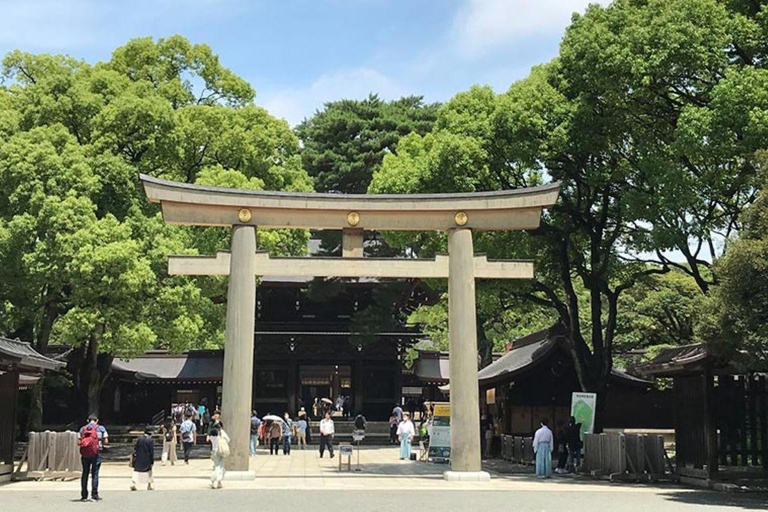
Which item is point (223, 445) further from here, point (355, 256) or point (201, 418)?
point (201, 418)

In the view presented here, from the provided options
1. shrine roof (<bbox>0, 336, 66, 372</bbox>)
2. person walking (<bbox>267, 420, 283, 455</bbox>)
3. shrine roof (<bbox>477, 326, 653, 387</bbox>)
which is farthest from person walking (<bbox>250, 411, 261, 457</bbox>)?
shrine roof (<bbox>0, 336, 66, 372</bbox>)

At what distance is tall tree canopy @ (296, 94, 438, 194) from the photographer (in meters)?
47.2

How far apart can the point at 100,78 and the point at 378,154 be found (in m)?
20.2

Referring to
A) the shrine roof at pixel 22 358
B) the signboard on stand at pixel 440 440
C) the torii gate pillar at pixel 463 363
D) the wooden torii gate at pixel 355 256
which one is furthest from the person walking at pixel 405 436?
the shrine roof at pixel 22 358

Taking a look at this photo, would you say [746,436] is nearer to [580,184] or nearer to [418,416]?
[580,184]

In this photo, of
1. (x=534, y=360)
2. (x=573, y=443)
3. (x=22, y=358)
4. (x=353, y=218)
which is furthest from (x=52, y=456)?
(x=534, y=360)

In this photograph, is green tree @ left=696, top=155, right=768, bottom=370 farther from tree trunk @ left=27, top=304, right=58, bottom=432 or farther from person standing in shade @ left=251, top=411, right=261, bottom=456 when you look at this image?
tree trunk @ left=27, top=304, right=58, bottom=432

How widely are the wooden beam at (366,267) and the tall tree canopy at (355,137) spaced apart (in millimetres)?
25727

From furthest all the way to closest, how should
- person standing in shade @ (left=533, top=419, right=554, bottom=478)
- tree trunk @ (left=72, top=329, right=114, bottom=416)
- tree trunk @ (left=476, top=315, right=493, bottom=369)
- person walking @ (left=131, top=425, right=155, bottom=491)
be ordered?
tree trunk @ (left=476, top=315, right=493, bottom=369) < tree trunk @ (left=72, top=329, right=114, bottom=416) < person standing in shade @ (left=533, top=419, right=554, bottom=478) < person walking @ (left=131, top=425, right=155, bottom=491)

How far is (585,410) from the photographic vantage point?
79.0 feet

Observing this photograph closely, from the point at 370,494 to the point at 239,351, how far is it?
5.37 metres

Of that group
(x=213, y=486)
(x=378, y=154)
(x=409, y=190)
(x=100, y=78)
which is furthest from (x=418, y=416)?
(x=213, y=486)

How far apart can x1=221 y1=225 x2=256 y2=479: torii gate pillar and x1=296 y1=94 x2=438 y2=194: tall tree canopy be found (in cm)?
2592

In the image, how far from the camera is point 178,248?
26.9 meters
